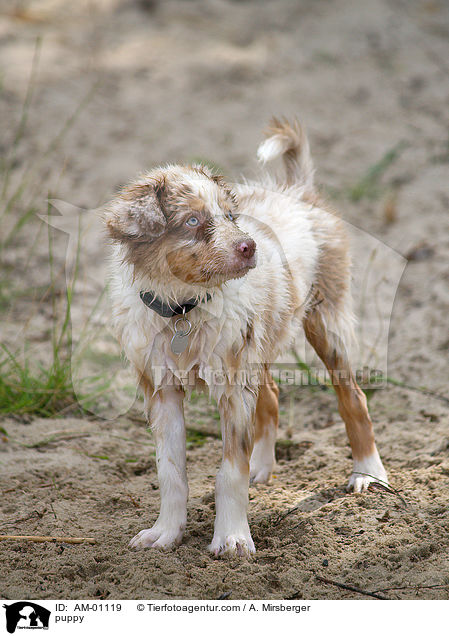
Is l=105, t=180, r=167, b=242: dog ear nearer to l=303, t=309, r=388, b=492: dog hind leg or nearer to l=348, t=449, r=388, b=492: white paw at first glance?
l=303, t=309, r=388, b=492: dog hind leg

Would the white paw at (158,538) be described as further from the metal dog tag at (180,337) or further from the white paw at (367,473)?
the white paw at (367,473)

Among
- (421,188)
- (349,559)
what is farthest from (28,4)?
(349,559)

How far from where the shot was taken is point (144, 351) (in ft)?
11.5

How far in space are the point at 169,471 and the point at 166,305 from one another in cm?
82

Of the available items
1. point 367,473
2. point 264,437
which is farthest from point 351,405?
point 264,437

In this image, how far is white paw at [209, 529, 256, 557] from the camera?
337 centimetres

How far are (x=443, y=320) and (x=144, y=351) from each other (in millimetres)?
3327

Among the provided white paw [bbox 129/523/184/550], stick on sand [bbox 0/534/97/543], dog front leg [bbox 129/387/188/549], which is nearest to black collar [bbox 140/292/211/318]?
dog front leg [bbox 129/387/188/549]

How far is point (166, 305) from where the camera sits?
11.1 feet

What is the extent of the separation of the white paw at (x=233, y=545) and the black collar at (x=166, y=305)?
3.53 ft

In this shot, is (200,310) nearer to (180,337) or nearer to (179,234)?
(180,337)
